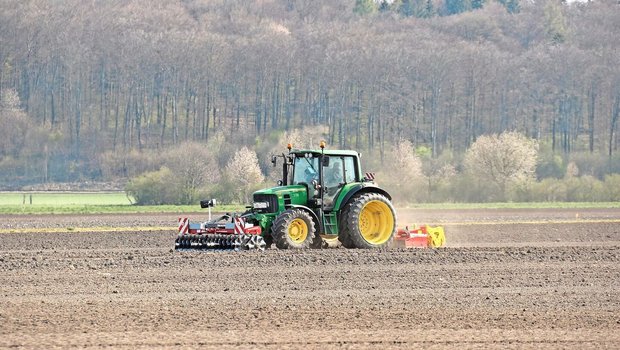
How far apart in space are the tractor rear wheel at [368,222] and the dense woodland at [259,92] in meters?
70.8

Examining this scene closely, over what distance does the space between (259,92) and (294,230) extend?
272 feet

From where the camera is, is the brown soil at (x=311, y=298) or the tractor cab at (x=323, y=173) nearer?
the brown soil at (x=311, y=298)

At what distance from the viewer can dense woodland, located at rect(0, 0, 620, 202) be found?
101938mm

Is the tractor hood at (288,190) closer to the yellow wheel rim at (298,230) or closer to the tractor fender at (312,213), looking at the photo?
the tractor fender at (312,213)

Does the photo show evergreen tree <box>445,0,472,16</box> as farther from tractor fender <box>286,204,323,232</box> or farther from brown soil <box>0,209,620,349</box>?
tractor fender <box>286,204,323,232</box>

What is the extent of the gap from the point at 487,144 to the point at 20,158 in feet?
133

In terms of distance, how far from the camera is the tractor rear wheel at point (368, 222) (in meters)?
25.2

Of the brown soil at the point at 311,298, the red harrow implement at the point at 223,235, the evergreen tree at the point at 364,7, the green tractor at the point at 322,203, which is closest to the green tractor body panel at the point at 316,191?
the green tractor at the point at 322,203

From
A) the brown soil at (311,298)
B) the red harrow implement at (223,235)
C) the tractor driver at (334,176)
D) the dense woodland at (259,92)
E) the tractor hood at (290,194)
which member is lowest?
the brown soil at (311,298)

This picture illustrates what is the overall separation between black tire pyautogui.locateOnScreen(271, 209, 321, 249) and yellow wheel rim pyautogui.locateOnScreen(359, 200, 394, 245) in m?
1.49

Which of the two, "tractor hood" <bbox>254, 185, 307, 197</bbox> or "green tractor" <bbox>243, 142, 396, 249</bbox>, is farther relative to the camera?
"tractor hood" <bbox>254, 185, 307, 197</bbox>

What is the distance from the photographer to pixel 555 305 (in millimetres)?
17062

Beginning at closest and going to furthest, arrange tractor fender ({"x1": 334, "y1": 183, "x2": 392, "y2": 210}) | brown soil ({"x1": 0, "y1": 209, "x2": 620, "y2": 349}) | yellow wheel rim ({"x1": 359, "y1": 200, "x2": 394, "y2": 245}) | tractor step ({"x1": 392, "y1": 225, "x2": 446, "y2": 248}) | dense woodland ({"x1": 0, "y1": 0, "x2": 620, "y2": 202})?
brown soil ({"x1": 0, "y1": 209, "x2": 620, "y2": 349}) < tractor fender ({"x1": 334, "y1": 183, "x2": 392, "y2": 210}) < yellow wheel rim ({"x1": 359, "y1": 200, "x2": 394, "y2": 245}) < tractor step ({"x1": 392, "y1": 225, "x2": 446, "y2": 248}) < dense woodland ({"x1": 0, "y1": 0, "x2": 620, "y2": 202})

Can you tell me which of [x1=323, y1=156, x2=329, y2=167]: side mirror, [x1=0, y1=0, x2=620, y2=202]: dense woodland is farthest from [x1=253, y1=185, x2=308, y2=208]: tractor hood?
[x1=0, y1=0, x2=620, y2=202]: dense woodland
